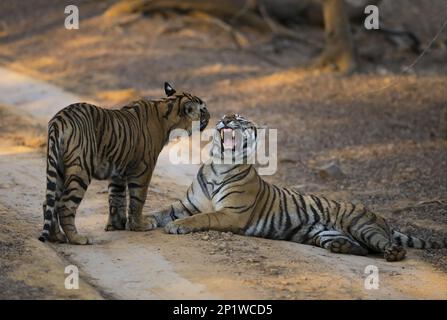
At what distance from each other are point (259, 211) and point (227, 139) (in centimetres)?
73

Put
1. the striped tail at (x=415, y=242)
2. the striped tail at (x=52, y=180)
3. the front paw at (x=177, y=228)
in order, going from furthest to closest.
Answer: the striped tail at (x=415, y=242) → the front paw at (x=177, y=228) → the striped tail at (x=52, y=180)

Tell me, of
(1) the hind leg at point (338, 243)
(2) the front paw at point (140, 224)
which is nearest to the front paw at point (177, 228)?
(2) the front paw at point (140, 224)

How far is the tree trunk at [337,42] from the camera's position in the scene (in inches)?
653

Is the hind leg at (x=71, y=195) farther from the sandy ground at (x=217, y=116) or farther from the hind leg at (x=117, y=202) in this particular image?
the hind leg at (x=117, y=202)

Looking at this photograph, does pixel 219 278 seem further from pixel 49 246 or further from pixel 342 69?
pixel 342 69

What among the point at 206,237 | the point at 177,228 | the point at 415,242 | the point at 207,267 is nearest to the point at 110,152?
the point at 177,228

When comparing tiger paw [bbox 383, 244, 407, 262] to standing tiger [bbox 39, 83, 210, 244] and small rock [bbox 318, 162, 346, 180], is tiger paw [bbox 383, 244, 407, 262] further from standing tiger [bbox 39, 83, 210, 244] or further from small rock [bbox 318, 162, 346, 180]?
small rock [bbox 318, 162, 346, 180]

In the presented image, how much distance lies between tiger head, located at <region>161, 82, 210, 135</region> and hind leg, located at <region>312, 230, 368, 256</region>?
1.56 meters

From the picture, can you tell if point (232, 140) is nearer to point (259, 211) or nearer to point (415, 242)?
point (259, 211)

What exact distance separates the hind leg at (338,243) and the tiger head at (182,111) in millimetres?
1559

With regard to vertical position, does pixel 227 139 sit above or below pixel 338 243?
above

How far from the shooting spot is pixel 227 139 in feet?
25.4

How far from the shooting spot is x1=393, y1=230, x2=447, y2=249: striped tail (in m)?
8.03
